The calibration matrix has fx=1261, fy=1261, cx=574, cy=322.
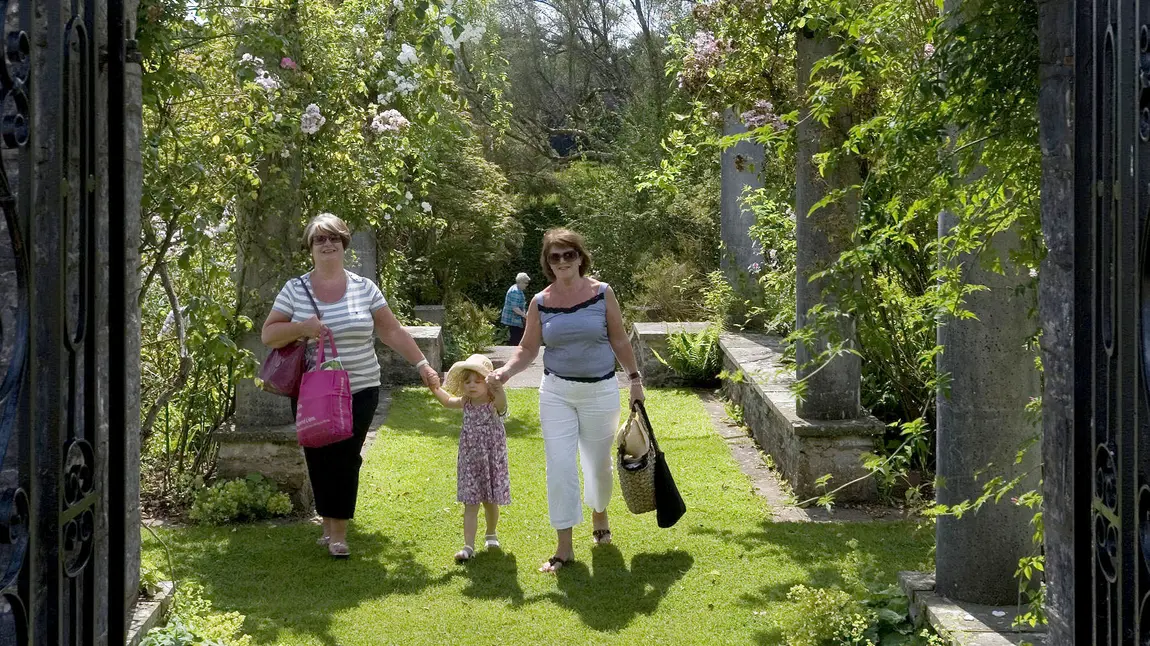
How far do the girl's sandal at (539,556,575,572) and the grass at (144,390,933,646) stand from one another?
0.05 meters

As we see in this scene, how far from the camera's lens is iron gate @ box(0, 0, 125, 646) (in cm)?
226

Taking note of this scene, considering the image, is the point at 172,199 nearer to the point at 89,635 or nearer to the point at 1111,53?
the point at 89,635

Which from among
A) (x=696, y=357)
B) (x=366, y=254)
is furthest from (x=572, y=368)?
(x=366, y=254)

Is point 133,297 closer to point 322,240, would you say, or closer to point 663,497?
point 322,240

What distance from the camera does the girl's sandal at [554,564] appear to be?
6.43m

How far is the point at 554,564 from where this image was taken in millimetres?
6473

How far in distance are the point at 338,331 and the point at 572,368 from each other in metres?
1.20

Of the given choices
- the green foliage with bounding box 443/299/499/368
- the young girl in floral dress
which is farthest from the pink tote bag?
the green foliage with bounding box 443/299/499/368

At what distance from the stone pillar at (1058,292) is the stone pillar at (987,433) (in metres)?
1.65

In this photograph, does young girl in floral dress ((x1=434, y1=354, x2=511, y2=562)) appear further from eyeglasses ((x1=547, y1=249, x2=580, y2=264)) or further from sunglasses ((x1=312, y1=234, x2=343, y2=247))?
sunglasses ((x1=312, y1=234, x2=343, y2=247))

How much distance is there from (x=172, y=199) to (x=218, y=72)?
1.87 metres

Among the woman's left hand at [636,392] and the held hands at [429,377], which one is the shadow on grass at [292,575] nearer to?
the held hands at [429,377]

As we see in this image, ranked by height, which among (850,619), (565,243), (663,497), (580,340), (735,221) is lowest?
(850,619)

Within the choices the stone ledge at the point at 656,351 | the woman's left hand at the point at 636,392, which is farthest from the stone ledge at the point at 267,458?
the stone ledge at the point at 656,351
